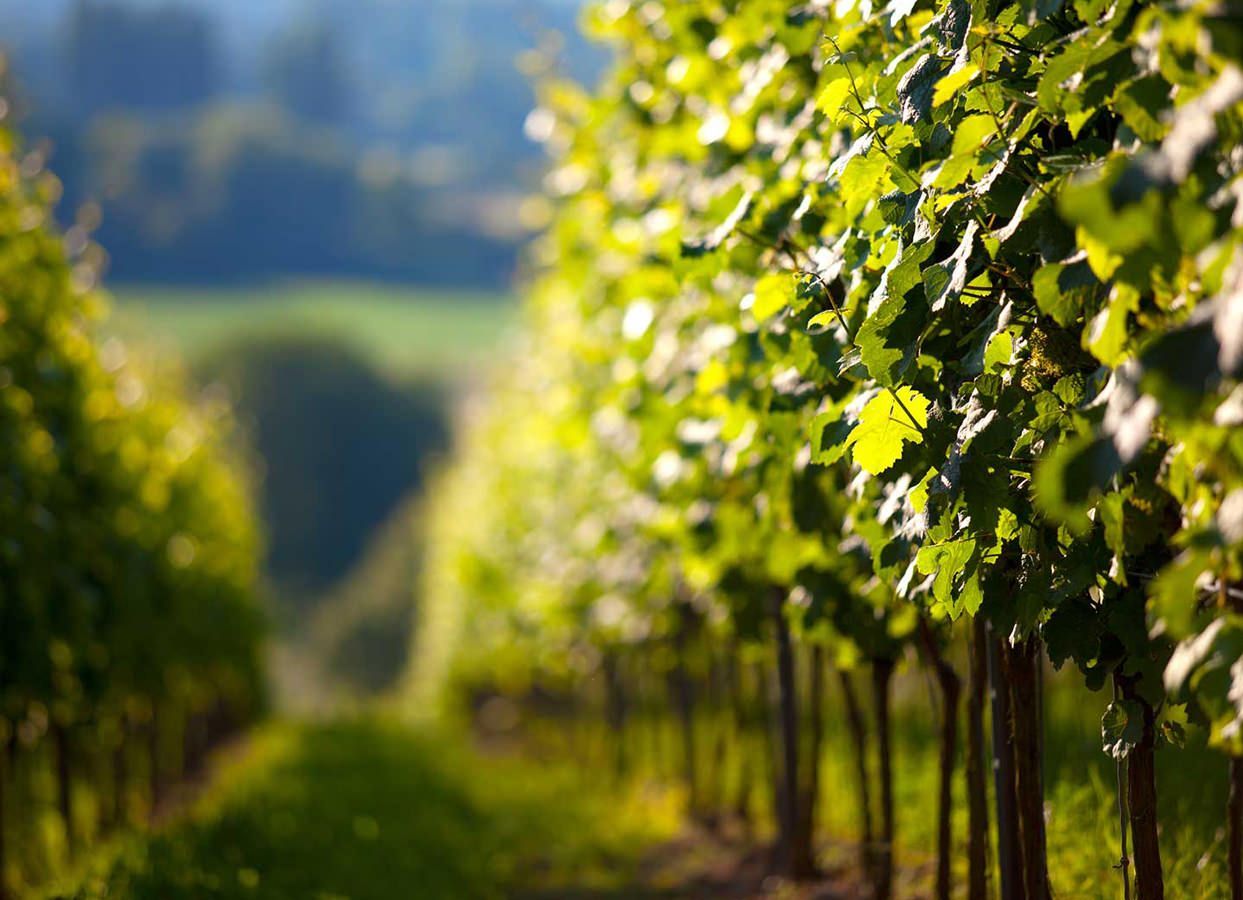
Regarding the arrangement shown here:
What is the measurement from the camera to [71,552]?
25.0 ft

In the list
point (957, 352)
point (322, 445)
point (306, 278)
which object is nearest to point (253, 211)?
point (306, 278)

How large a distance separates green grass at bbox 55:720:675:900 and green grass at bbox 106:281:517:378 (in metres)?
88.1

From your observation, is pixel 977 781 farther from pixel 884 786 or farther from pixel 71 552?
pixel 71 552

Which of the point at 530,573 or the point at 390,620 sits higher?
the point at 390,620

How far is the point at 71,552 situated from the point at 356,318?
381 ft

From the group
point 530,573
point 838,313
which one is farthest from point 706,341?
point 530,573

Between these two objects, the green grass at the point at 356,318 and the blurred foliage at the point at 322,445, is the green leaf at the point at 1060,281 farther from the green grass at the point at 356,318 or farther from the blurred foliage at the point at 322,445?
the green grass at the point at 356,318

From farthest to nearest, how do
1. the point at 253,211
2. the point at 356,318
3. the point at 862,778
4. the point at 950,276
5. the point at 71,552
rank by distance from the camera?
the point at 253,211 < the point at 356,318 < the point at 71,552 < the point at 862,778 < the point at 950,276

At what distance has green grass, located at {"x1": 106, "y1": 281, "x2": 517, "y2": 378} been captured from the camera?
10456cm

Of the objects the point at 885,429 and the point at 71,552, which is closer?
the point at 885,429

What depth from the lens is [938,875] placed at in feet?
→ 13.1

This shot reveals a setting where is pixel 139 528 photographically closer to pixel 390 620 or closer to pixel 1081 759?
pixel 1081 759

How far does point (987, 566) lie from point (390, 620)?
220 ft

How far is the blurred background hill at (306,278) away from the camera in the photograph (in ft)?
292
